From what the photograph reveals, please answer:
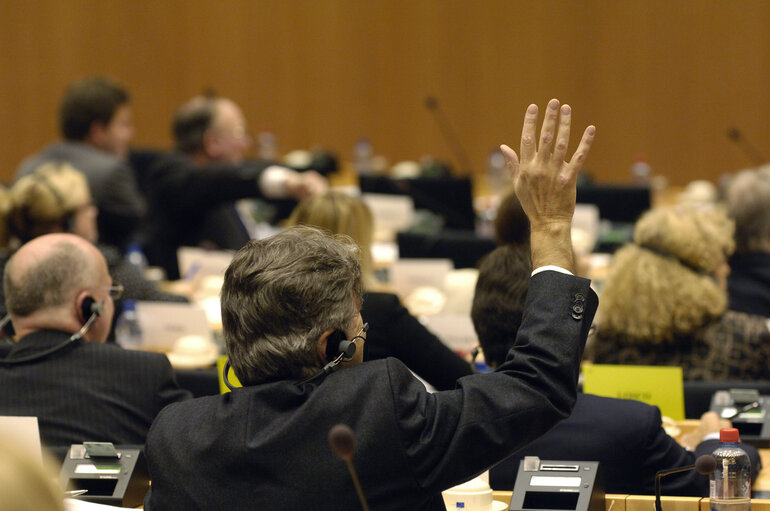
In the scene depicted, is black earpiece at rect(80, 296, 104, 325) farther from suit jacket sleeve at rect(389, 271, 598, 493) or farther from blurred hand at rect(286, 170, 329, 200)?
blurred hand at rect(286, 170, 329, 200)

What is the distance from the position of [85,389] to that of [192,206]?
12.2 ft

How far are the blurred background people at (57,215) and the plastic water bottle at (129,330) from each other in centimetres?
6

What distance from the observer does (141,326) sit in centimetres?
452

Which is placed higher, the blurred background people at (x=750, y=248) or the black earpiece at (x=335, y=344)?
the black earpiece at (x=335, y=344)

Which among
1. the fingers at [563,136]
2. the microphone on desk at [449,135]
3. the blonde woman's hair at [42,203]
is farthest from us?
the microphone on desk at [449,135]

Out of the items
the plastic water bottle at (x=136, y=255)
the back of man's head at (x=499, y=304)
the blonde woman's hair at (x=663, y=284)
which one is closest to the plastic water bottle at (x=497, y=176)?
the plastic water bottle at (x=136, y=255)

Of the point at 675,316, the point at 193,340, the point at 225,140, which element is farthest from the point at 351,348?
the point at 225,140

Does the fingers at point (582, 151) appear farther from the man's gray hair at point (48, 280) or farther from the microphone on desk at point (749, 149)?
the microphone on desk at point (749, 149)

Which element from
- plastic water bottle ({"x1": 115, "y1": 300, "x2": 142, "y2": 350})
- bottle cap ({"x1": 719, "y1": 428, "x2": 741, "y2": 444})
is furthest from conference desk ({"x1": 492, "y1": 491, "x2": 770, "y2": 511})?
plastic water bottle ({"x1": 115, "y1": 300, "x2": 142, "y2": 350})

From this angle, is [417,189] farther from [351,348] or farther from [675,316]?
[351,348]

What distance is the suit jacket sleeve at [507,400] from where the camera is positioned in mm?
1864

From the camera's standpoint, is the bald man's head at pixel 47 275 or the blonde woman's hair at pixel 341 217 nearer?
the bald man's head at pixel 47 275

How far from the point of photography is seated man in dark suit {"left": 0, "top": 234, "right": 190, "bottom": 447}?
2879mm

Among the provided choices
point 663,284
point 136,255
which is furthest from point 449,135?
point 663,284
